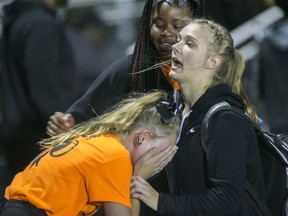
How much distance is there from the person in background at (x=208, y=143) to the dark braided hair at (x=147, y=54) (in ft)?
1.32

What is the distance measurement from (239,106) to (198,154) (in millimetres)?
293

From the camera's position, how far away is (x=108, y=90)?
4922 mm

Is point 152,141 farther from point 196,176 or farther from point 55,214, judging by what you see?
point 55,214

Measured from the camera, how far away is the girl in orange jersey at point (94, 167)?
13.0ft

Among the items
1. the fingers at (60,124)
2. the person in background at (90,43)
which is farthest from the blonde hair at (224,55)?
the person in background at (90,43)

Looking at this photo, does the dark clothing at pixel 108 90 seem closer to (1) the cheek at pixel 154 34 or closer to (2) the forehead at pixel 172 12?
(1) the cheek at pixel 154 34

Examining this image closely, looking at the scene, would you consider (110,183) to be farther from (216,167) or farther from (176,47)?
(176,47)

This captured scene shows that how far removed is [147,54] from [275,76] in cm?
236

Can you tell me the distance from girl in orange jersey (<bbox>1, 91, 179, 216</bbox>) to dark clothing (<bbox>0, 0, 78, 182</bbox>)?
147cm

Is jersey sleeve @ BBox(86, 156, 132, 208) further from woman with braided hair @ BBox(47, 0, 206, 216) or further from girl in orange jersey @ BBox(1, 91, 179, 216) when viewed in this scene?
woman with braided hair @ BBox(47, 0, 206, 216)

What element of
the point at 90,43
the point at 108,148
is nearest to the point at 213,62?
the point at 108,148

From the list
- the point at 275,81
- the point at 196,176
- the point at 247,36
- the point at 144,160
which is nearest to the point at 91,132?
the point at 144,160

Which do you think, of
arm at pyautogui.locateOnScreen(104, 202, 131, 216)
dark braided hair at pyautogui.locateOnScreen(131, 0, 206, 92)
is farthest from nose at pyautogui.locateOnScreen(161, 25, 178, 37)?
arm at pyautogui.locateOnScreen(104, 202, 131, 216)

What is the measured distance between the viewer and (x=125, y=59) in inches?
195
